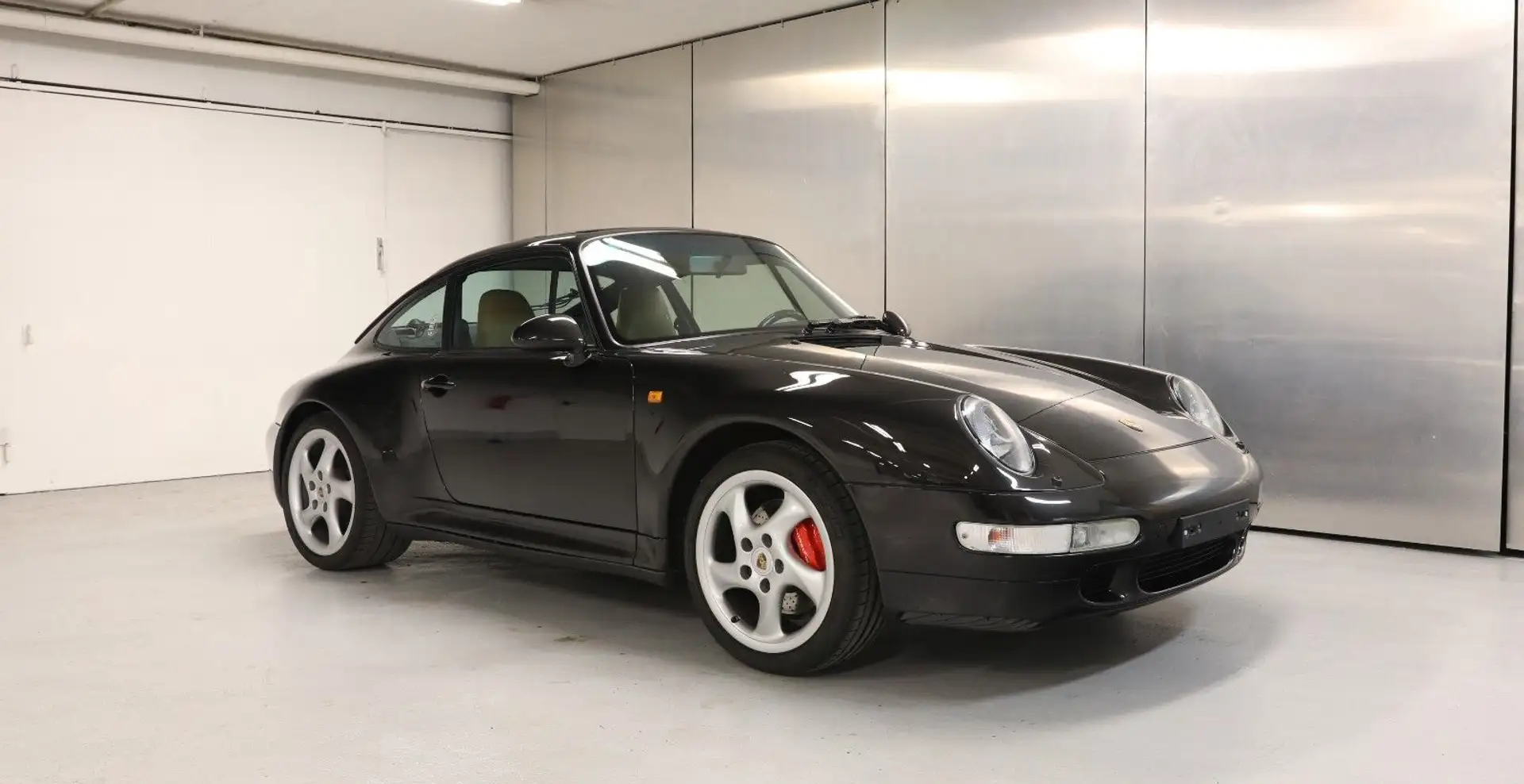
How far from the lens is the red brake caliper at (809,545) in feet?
10.3

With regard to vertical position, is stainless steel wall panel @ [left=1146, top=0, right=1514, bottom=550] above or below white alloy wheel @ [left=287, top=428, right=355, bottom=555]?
above

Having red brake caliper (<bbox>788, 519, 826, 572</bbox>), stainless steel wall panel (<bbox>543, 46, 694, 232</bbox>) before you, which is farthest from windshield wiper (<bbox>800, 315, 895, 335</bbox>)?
stainless steel wall panel (<bbox>543, 46, 694, 232</bbox>)

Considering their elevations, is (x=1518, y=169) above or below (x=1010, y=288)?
above

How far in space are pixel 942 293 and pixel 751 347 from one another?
3.50m

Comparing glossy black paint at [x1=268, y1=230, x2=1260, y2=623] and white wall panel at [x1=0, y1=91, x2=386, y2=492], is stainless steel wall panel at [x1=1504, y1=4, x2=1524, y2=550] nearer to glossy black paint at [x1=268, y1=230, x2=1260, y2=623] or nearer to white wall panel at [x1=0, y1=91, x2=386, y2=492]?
glossy black paint at [x1=268, y1=230, x2=1260, y2=623]

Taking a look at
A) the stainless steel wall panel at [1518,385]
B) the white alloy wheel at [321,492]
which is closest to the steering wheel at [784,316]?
the white alloy wheel at [321,492]

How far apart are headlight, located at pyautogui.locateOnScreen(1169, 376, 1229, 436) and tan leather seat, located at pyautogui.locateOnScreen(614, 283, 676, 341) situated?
5.18 ft

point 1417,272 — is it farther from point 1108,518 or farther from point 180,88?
point 180,88

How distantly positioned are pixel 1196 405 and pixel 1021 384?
75 centimetres

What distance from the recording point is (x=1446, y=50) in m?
5.05

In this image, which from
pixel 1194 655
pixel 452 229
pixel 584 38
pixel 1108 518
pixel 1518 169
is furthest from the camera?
pixel 452 229

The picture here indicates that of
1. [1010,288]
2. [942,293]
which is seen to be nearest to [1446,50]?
[1010,288]

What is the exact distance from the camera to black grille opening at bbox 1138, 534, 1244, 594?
3.03 meters

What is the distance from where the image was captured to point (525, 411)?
3842 mm
